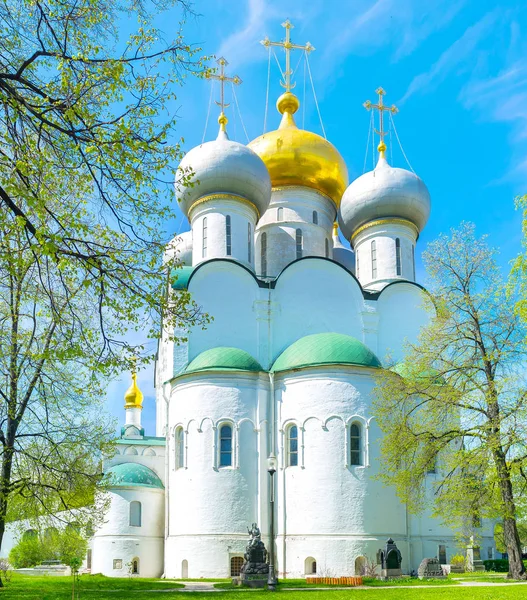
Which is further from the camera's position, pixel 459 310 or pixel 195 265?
pixel 195 265

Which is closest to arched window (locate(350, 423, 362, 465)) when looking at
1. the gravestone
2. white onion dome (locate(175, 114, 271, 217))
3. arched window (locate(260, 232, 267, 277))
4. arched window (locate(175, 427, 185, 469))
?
the gravestone

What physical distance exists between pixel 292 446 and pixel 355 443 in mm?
1683

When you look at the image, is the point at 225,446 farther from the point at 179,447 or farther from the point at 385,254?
the point at 385,254

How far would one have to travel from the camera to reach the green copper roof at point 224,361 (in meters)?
20.6

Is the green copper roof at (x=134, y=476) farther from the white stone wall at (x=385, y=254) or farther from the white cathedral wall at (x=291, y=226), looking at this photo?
the white stone wall at (x=385, y=254)

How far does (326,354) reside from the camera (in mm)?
20328

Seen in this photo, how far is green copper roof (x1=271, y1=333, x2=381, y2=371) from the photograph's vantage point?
2023cm

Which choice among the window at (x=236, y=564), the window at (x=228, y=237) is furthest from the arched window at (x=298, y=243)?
the window at (x=236, y=564)

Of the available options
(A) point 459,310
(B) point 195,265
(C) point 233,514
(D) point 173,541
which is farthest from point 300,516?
(B) point 195,265

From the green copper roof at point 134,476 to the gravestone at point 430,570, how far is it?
27.0ft

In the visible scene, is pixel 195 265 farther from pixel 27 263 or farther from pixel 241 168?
pixel 27 263

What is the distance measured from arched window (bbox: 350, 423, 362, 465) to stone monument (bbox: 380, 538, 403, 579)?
2198 mm

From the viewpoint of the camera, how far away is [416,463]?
16.9m

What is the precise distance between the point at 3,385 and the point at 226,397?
8846mm
